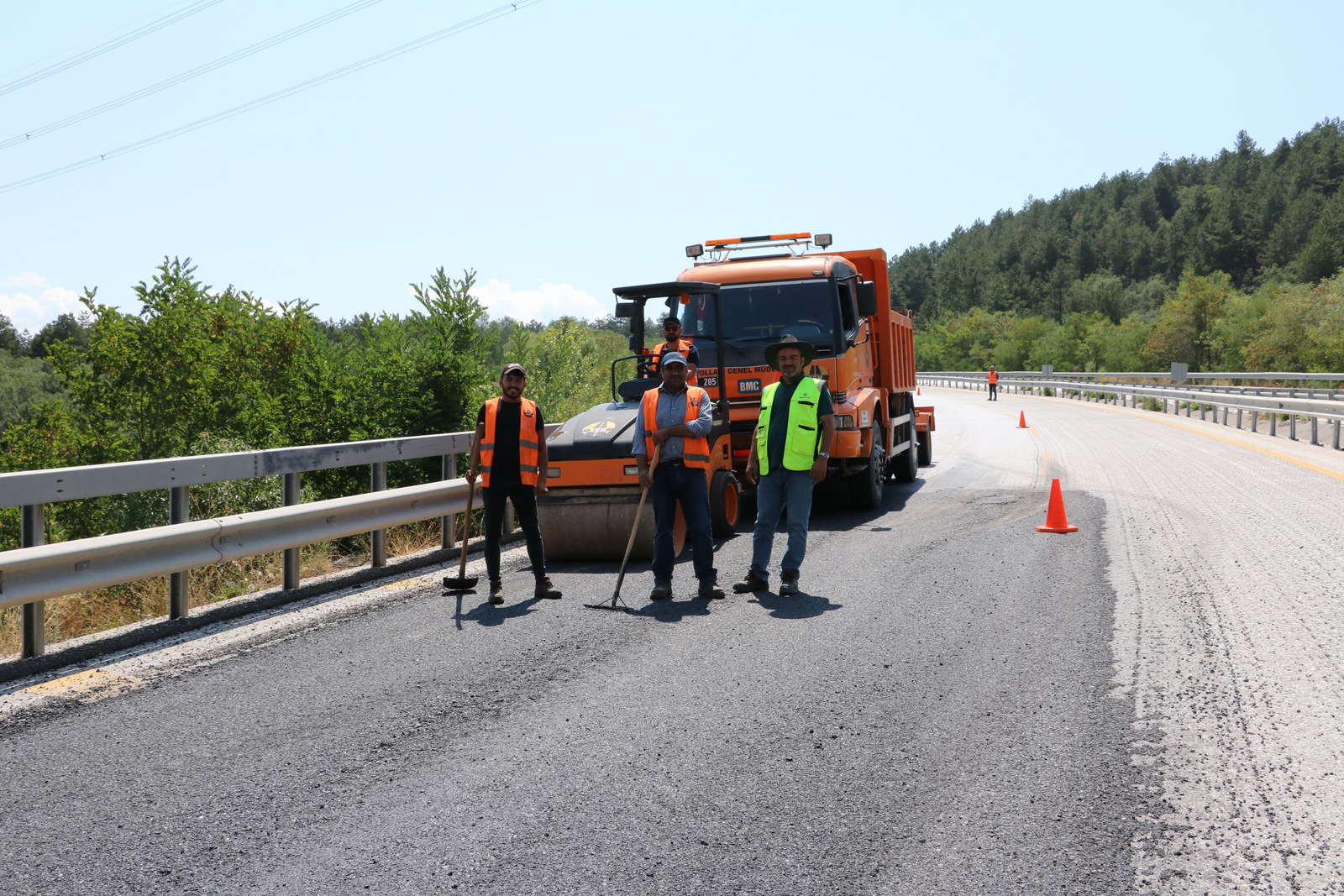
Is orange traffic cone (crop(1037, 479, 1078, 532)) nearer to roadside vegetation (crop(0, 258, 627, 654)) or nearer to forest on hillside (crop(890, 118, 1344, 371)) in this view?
roadside vegetation (crop(0, 258, 627, 654))

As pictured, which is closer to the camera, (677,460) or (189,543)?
(189,543)

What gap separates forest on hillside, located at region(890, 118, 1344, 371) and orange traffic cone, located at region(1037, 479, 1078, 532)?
45593 mm

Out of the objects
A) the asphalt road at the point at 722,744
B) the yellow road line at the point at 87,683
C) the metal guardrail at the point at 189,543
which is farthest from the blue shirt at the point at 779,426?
the yellow road line at the point at 87,683

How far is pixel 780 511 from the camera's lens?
7988mm

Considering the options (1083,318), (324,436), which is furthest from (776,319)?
(1083,318)

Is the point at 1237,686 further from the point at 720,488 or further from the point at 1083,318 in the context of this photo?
the point at 1083,318

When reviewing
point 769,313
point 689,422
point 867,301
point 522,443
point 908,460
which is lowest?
point 908,460

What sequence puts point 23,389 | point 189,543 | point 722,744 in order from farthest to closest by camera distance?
point 23,389 → point 189,543 → point 722,744

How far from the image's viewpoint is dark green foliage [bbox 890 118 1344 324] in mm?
104562

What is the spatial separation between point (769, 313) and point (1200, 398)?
71.5ft

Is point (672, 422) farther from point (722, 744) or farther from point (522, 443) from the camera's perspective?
point (722, 744)

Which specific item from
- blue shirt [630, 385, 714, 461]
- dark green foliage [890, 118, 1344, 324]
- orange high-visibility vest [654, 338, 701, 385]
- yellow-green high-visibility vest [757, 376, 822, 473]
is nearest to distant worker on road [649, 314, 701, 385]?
orange high-visibility vest [654, 338, 701, 385]

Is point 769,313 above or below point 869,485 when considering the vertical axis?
above

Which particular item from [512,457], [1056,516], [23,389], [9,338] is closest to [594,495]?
[512,457]
